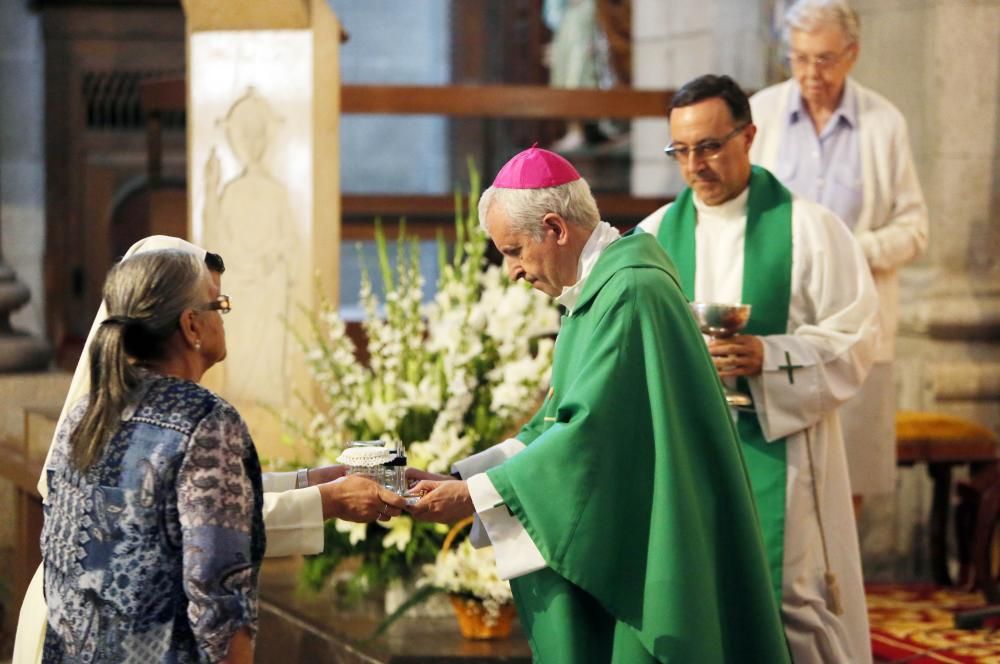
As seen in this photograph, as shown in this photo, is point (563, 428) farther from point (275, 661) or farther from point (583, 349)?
point (275, 661)

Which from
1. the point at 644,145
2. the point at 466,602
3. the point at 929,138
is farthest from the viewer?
Result: the point at 644,145

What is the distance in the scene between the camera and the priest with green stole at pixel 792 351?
431 centimetres

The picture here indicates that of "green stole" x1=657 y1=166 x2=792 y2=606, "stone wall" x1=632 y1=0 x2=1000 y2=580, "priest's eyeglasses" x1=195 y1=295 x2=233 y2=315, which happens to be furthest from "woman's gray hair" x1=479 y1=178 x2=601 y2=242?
"stone wall" x1=632 y1=0 x2=1000 y2=580

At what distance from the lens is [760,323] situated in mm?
4512

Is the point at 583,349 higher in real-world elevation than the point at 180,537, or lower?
higher

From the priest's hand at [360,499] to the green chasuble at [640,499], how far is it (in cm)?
24

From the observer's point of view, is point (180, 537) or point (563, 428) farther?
point (563, 428)

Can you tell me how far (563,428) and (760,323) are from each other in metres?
1.36

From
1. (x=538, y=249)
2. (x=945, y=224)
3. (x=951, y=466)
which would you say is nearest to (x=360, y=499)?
(x=538, y=249)

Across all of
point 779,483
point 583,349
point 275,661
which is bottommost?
point 275,661

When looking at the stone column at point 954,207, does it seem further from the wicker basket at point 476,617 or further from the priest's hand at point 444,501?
the priest's hand at point 444,501

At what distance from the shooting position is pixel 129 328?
2830 mm

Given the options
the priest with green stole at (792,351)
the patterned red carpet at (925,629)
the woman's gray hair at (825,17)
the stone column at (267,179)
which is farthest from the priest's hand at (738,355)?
the stone column at (267,179)

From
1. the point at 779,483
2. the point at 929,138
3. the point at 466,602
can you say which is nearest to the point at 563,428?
the point at 779,483
